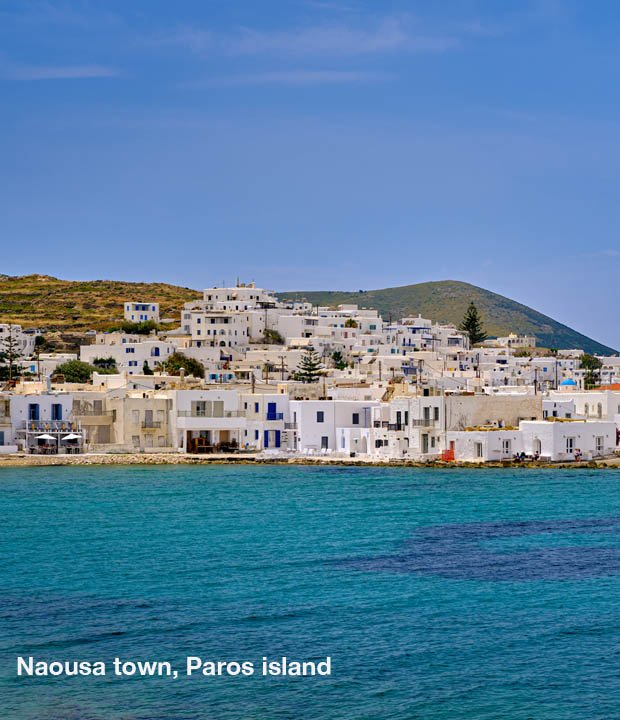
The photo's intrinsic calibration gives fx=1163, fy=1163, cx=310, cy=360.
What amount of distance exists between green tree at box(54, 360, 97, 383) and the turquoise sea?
A: 3468 cm

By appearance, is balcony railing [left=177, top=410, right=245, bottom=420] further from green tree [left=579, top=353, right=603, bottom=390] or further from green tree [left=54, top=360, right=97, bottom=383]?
green tree [left=579, top=353, right=603, bottom=390]

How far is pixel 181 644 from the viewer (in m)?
21.0

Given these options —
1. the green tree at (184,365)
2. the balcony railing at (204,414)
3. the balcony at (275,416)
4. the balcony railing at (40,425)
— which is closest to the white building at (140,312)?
the green tree at (184,365)

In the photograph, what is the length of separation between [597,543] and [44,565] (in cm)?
1567

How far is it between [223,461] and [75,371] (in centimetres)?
2568

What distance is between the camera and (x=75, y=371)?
82.1 metres

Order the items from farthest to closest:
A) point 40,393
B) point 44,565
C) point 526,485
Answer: point 40,393, point 526,485, point 44,565

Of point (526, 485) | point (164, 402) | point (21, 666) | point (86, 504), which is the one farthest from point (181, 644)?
point (164, 402)

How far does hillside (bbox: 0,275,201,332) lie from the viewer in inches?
4852

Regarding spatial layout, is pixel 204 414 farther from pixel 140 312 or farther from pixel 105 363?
pixel 140 312

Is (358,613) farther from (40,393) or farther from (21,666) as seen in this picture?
(40,393)

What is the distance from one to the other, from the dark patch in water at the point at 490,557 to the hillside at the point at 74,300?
82720 mm

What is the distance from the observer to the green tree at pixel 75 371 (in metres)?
81.1

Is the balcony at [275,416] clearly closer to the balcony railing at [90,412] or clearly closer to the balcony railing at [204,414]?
the balcony railing at [204,414]
